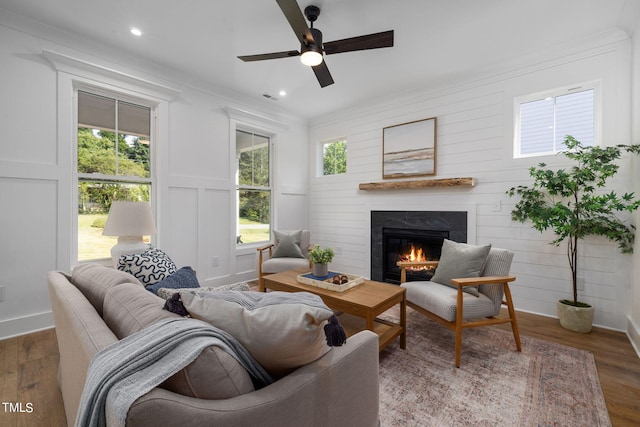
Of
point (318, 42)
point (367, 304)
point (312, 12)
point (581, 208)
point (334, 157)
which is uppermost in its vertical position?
point (312, 12)

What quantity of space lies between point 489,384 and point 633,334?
1617 mm

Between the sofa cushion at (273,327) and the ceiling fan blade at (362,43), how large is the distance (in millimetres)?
2089

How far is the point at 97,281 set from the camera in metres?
1.36

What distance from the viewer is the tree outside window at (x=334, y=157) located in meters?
4.76

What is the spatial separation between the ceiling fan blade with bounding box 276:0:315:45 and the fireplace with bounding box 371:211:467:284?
2.61m

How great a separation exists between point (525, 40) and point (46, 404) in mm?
4782

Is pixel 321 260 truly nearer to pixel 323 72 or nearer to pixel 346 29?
pixel 323 72

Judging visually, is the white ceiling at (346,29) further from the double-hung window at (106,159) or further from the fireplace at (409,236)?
the fireplace at (409,236)

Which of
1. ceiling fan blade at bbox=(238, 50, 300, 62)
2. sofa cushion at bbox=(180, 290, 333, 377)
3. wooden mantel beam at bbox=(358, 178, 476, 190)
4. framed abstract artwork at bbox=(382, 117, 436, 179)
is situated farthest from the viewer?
framed abstract artwork at bbox=(382, 117, 436, 179)

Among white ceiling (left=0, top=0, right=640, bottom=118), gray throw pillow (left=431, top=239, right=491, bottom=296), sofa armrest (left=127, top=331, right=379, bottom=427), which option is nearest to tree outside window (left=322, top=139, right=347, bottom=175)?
white ceiling (left=0, top=0, right=640, bottom=118)

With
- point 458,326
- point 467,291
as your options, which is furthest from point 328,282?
point 467,291

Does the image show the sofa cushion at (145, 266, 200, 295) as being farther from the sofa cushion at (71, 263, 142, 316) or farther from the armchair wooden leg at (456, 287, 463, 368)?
the armchair wooden leg at (456, 287, 463, 368)

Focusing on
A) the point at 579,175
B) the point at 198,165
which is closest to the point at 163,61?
the point at 198,165

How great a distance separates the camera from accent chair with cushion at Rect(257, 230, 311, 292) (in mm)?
3611
